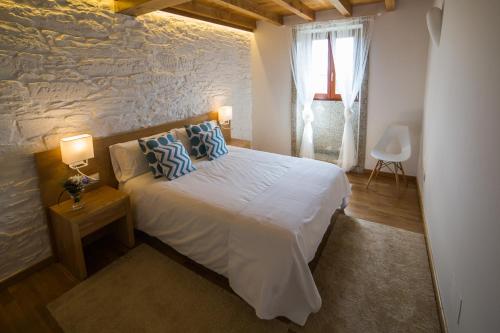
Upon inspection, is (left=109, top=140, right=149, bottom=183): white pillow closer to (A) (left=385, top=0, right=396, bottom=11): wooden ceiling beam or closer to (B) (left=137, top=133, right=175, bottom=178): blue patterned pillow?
(B) (left=137, top=133, right=175, bottom=178): blue patterned pillow

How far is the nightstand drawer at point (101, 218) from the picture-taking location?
2123mm

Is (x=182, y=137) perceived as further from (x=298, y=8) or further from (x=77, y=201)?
(x=298, y=8)

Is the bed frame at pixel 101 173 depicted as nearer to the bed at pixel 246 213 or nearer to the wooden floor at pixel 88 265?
the bed at pixel 246 213

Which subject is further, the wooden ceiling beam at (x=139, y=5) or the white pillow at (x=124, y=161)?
the white pillow at (x=124, y=161)

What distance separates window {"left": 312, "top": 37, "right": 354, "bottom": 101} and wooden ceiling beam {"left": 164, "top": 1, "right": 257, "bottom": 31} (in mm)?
1112

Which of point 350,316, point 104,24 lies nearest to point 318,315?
point 350,316

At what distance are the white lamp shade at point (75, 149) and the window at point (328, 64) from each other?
3.37 metres

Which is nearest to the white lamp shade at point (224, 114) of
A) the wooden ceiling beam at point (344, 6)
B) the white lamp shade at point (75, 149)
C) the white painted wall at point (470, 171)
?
the wooden ceiling beam at point (344, 6)

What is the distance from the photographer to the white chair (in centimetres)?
351

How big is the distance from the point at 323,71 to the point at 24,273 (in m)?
4.33

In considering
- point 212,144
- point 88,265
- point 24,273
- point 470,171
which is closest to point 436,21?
point 470,171

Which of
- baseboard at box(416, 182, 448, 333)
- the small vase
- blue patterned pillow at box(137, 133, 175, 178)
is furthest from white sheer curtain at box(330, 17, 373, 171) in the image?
the small vase

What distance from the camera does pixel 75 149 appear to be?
86.3 inches

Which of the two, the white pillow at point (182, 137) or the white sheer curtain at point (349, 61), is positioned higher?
the white sheer curtain at point (349, 61)
